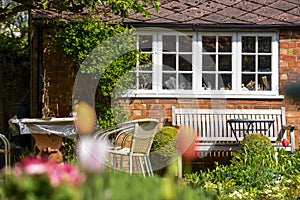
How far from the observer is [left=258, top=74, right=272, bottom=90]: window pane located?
1141cm

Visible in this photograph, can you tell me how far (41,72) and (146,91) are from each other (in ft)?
5.97

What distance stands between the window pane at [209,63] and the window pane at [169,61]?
530mm

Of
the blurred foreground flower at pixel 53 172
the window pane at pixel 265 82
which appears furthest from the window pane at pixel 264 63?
the blurred foreground flower at pixel 53 172

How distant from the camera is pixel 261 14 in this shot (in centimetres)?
1145

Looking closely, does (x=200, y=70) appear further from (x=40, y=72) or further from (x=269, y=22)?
(x=40, y=72)

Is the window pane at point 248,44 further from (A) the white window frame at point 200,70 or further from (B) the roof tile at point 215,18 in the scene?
(B) the roof tile at point 215,18

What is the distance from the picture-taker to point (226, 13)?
11461 mm

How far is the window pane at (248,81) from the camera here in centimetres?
1142

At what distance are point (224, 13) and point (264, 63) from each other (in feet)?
3.69

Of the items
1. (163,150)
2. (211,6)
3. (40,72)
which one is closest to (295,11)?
(211,6)

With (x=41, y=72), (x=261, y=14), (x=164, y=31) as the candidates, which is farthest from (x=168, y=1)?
(x=41, y=72)

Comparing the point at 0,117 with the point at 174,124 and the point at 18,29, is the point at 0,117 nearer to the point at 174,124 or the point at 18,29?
the point at 18,29

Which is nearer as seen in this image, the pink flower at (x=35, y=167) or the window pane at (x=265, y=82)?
the pink flower at (x=35, y=167)

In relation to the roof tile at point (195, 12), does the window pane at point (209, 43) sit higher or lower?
lower
